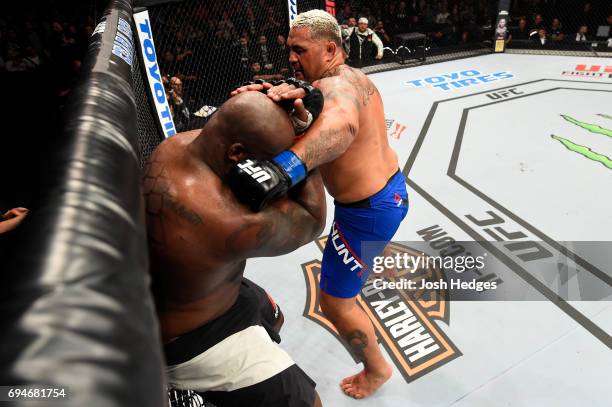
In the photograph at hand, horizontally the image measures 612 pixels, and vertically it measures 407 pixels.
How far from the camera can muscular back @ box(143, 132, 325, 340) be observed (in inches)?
40.4

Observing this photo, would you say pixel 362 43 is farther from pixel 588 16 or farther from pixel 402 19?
pixel 588 16

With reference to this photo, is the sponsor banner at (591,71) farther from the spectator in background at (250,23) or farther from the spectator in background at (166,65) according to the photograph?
the spectator in background at (166,65)

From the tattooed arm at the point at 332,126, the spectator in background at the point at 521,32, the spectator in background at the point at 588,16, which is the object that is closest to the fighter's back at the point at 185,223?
the tattooed arm at the point at 332,126

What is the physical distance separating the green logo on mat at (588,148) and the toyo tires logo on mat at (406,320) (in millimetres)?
2299

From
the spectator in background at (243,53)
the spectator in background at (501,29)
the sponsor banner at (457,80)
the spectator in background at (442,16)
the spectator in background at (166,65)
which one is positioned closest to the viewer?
the spectator in background at (166,65)

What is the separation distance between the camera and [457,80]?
641 centimetres

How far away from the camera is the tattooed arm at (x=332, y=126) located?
1.20 meters

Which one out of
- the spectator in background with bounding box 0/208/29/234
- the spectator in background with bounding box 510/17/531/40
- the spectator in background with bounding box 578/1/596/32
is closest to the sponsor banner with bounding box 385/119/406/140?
the spectator in background with bounding box 0/208/29/234

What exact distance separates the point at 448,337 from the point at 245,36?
512 cm

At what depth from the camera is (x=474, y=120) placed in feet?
15.6

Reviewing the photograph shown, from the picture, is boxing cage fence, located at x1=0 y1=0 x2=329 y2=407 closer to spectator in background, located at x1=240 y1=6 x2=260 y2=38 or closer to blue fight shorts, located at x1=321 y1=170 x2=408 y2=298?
blue fight shorts, located at x1=321 y1=170 x2=408 y2=298

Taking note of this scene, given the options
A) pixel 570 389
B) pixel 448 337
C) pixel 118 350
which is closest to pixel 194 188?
pixel 118 350

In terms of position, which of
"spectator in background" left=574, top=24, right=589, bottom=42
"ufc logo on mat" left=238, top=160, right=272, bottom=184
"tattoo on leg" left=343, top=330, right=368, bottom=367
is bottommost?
"tattoo on leg" left=343, top=330, right=368, bottom=367

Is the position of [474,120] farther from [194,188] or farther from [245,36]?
[194,188]
